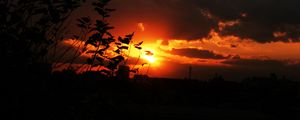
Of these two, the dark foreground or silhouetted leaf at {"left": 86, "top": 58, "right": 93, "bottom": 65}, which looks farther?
silhouetted leaf at {"left": 86, "top": 58, "right": 93, "bottom": 65}

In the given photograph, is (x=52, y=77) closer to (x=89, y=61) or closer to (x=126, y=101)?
(x=89, y=61)

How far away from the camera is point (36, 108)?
15.9 ft

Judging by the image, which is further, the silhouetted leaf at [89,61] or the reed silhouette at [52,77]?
the silhouetted leaf at [89,61]

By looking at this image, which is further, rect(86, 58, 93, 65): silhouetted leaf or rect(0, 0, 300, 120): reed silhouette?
rect(86, 58, 93, 65): silhouetted leaf

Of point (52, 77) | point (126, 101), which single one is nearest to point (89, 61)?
point (52, 77)

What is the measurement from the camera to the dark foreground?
481 centimetres

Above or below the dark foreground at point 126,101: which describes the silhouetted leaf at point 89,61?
above

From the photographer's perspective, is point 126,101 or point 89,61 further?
point 126,101

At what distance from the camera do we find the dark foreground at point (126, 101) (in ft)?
15.8

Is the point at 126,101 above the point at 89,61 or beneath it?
beneath

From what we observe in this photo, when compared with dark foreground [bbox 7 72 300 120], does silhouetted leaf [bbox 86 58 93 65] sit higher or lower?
higher

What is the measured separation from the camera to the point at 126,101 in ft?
25.5

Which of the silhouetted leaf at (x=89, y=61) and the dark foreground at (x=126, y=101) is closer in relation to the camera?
the dark foreground at (x=126, y=101)

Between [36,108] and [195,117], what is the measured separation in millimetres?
2742
